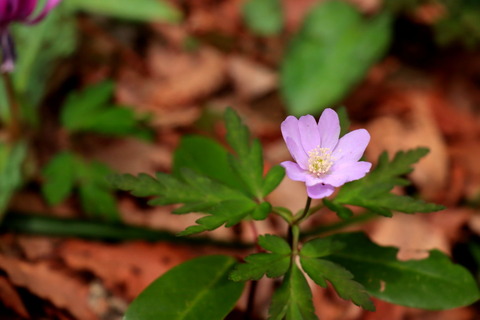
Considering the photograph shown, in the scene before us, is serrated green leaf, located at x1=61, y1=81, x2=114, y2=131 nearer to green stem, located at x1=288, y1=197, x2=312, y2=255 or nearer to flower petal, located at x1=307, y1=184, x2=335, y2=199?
green stem, located at x1=288, y1=197, x2=312, y2=255

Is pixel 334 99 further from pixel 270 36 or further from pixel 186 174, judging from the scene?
pixel 186 174

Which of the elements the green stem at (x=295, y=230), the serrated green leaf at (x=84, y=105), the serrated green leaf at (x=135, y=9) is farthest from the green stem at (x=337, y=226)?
the serrated green leaf at (x=135, y=9)

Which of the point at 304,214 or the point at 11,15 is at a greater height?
the point at 11,15

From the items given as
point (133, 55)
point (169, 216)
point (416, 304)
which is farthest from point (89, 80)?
point (416, 304)

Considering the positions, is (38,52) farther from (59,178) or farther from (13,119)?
(59,178)

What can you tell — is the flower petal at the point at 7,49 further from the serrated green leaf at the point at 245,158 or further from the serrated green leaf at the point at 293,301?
the serrated green leaf at the point at 293,301

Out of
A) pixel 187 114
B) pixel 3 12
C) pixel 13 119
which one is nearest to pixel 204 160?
pixel 3 12

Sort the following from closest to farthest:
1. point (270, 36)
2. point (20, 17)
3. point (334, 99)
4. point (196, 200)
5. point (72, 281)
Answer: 1. point (196, 200)
2. point (20, 17)
3. point (72, 281)
4. point (334, 99)
5. point (270, 36)
